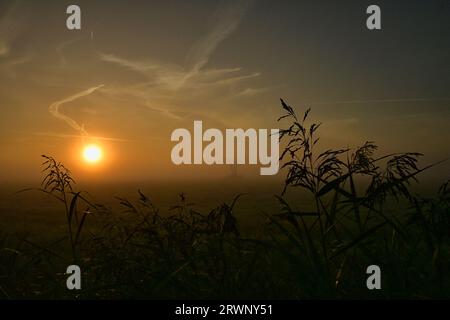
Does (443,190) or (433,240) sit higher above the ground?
(443,190)

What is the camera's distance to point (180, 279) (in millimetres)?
3428

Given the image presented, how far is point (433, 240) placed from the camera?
122 inches

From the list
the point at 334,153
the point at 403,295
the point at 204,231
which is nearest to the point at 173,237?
the point at 204,231

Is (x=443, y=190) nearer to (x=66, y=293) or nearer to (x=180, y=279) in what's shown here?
(x=180, y=279)

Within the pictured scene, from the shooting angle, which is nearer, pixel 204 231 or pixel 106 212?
pixel 204 231

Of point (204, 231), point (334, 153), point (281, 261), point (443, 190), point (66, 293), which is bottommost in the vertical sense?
point (66, 293)

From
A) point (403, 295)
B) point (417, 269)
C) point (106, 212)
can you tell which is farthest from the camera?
point (106, 212)

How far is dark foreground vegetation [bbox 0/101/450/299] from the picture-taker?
9.92ft

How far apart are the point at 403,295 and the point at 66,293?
224 centimetres

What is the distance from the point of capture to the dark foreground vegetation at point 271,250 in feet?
9.92

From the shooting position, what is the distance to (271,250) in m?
3.31

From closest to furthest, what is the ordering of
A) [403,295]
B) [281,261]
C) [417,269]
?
[403,295] → [417,269] → [281,261]
